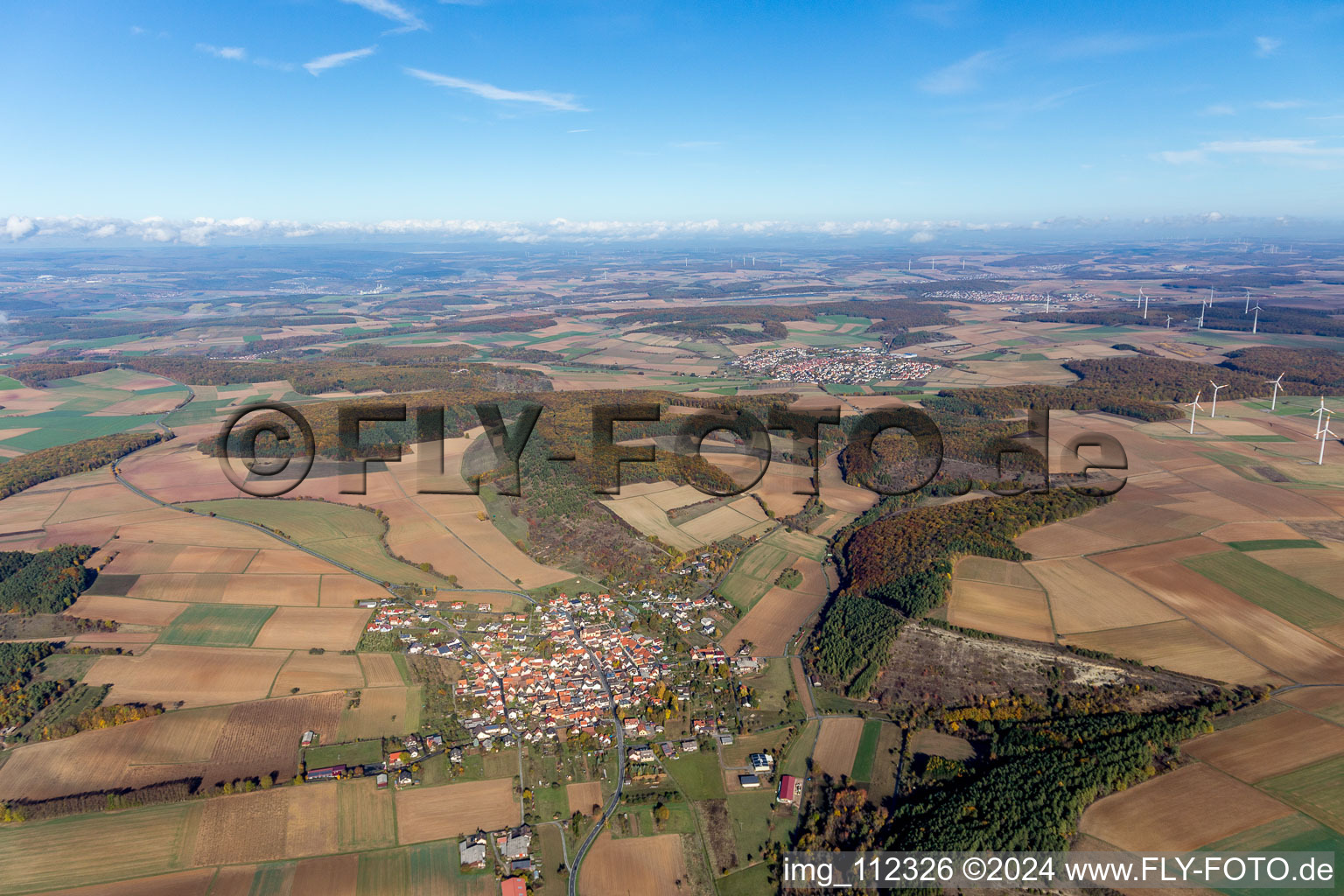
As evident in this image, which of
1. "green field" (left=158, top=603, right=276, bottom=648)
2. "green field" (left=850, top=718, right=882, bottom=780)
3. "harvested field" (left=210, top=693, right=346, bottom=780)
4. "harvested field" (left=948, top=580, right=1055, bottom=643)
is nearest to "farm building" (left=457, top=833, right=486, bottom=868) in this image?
"harvested field" (left=210, top=693, right=346, bottom=780)

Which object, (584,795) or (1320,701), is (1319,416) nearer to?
(1320,701)

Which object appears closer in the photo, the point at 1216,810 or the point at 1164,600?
the point at 1216,810

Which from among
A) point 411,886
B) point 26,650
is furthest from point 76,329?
point 411,886

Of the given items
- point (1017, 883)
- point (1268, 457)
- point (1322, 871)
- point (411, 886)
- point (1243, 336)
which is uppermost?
point (1243, 336)

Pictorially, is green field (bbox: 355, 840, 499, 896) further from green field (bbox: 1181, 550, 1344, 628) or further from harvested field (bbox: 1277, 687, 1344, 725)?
green field (bbox: 1181, 550, 1344, 628)

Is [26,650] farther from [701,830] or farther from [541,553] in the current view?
[701,830]

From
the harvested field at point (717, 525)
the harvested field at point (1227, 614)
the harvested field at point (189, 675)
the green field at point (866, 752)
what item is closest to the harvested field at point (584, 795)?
the green field at point (866, 752)

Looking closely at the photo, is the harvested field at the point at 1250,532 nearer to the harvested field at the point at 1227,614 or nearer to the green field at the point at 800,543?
the harvested field at the point at 1227,614
